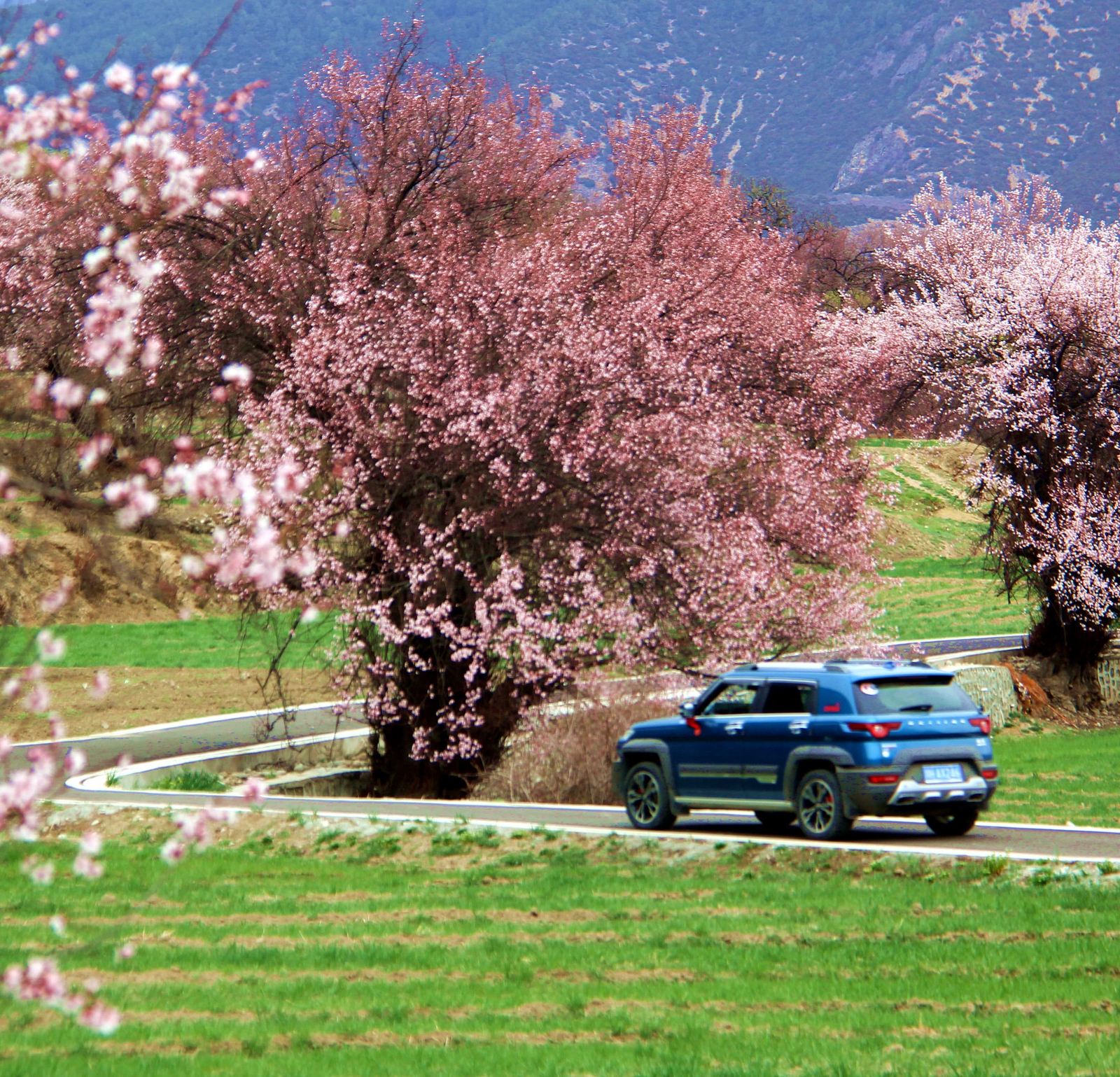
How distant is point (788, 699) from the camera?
50.2ft

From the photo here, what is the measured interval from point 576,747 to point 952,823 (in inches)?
243

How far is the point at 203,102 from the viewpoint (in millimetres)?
7520

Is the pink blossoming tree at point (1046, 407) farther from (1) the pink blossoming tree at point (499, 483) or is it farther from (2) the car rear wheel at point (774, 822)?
(2) the car rear wheel at point (774, 822)

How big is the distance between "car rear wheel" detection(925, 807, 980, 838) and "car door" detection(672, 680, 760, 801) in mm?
1845

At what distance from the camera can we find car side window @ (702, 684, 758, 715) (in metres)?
15.7

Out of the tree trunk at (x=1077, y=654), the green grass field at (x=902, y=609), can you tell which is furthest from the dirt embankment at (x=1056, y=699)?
the green grass field at (x=902, y=609)

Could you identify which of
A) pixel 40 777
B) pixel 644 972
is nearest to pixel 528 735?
pixel 644 972

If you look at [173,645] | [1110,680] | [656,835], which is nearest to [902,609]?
[1110,680]

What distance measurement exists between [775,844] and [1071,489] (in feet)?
76.0

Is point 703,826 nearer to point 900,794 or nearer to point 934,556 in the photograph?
point 900,794

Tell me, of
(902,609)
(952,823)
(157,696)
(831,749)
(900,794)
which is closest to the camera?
(900,794)

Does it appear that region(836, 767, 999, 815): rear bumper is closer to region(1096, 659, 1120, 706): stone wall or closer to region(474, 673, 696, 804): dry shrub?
region(474, 673, 696, 804): dry shrub

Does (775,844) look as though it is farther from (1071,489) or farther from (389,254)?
(1071,489)

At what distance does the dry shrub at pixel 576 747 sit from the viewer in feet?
Answer: 67.3
